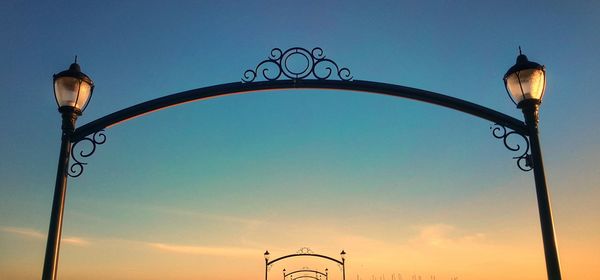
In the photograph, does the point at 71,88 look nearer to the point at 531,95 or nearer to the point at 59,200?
the point at 59,200

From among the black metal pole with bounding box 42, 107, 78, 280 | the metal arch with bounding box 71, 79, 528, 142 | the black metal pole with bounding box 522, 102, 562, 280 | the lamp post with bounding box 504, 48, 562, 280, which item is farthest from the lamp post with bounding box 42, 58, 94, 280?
the black metal pole with bounding box 522, 102, 562, 280

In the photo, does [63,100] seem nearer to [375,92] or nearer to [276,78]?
[276,78]

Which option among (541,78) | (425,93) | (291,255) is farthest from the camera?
(291,255)

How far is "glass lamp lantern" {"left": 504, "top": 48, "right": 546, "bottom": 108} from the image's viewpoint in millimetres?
6520

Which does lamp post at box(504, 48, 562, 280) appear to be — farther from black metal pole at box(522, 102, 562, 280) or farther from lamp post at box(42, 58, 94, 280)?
lamp post at box(42, 58, 94, 280)

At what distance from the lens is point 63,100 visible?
6824 millimetres

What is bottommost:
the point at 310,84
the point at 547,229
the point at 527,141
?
the point at 547,229

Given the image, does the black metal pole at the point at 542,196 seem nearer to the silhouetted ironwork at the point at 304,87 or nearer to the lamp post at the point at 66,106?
the silhouetted ironwork at the point at 304,87

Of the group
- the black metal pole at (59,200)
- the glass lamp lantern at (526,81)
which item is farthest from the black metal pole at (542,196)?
the black metal pole at (59,200)

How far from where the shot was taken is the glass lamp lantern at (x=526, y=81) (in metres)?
6.52

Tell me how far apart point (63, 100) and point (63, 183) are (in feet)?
3.63

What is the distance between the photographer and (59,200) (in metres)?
6.43

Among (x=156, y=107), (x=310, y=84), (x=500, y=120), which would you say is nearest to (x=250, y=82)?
(x=310, y=84)

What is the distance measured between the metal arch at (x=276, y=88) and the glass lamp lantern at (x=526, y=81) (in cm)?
54
